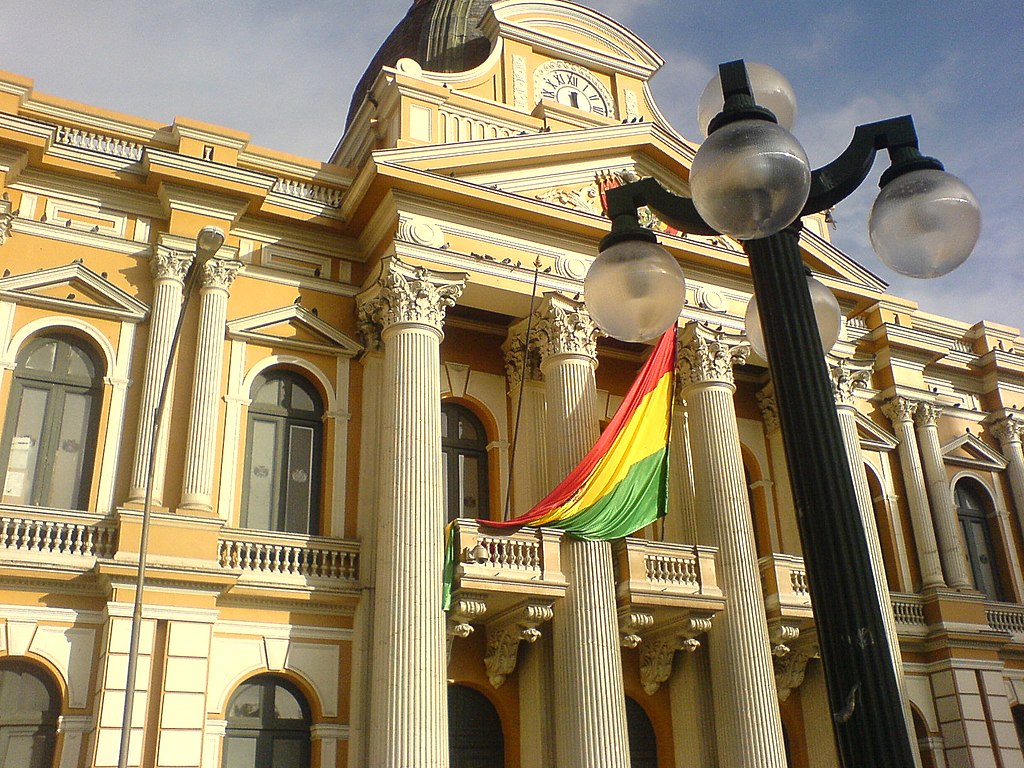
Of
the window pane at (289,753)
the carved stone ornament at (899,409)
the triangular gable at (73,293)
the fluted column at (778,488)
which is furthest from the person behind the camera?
the carved stone ornament at (899,409)

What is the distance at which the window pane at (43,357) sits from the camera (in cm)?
1557

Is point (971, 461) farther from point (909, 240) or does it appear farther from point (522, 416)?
point (909, 240)

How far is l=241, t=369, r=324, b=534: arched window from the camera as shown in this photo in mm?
16344

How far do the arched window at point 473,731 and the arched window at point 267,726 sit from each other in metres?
2.27

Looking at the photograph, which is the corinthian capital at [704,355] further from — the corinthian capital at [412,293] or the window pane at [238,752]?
the window pane at [238,752]

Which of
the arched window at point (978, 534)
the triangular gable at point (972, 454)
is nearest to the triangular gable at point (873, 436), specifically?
the triangular gable at point (972, 454)

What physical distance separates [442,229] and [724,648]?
788cm

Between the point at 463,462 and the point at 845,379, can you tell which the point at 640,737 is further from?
the point at 845,379

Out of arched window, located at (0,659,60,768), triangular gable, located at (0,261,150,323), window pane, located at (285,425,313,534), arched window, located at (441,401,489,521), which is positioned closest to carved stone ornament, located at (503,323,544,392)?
arched window, located at (441,401,489,521)

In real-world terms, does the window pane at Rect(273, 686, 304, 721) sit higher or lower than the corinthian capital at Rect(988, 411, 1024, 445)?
lower

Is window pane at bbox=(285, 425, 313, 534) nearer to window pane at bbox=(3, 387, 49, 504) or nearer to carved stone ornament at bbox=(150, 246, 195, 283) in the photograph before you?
carved stone ornament at bbox=(150, 246, 195, 283)

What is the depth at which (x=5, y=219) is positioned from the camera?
15570 mm

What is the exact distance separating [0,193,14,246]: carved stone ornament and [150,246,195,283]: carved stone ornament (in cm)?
201

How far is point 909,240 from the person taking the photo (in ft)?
17.4
